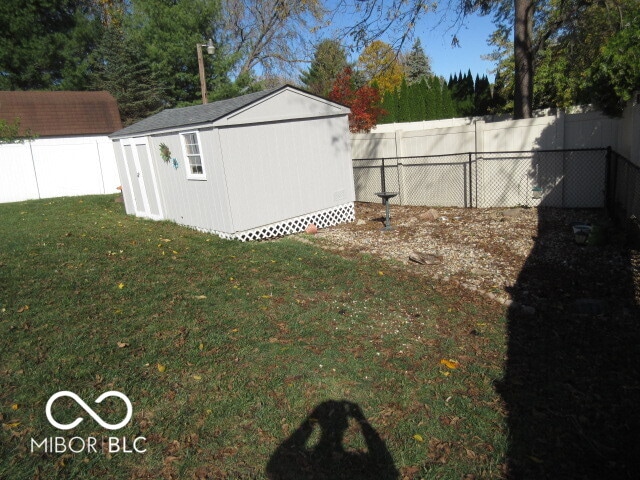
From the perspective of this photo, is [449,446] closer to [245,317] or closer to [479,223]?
[245,317]

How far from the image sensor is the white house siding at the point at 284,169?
29.6 feet

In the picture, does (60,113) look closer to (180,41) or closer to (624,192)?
(180,41)

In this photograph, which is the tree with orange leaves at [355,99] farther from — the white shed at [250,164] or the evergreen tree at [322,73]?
the evergreen tree at [322,73]

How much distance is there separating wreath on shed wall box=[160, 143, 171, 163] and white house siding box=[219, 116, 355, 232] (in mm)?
2111

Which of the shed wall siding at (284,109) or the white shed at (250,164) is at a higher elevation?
the shed wall siding at (284,109)

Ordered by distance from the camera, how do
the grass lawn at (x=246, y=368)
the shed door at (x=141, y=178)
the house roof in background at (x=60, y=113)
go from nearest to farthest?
the grass lawn at (x=246, y=368) → the shed door at (x=141, y=178) → the house roof in background at (x=60, y=113)

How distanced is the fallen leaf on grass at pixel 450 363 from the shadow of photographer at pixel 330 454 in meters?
1.13

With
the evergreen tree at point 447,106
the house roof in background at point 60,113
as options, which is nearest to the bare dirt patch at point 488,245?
the house roof in background at point 60,113

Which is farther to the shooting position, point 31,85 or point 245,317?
point 31,85

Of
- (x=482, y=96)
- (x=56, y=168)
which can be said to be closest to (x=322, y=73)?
(x=482, y=96)

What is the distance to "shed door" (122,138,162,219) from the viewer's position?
11219 millimetres

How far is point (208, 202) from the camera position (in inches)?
375

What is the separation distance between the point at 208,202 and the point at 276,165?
159cm

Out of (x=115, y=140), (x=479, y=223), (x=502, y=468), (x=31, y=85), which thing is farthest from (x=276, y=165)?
(x=31, y=85)
